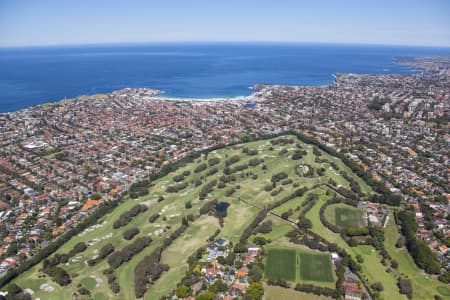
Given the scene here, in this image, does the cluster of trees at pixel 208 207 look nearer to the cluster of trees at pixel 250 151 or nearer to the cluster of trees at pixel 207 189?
the cluster of trees at pixel 207 189

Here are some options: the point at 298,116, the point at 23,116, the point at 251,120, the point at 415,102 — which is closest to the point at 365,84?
the point at 415,102

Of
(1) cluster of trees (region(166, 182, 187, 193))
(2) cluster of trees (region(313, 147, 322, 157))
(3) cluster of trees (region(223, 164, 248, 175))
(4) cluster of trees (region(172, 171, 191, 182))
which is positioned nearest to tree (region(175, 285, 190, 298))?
(1) cluster of trees (region(166, 182, 187, 193))

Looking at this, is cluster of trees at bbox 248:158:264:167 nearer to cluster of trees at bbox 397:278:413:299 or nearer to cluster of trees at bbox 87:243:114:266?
cluster of trees at bbox 87:243:114:266

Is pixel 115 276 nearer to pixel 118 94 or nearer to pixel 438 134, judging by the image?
pixel 438 134

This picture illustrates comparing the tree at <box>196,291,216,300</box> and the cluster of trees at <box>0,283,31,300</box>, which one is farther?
the cluster of trees at <box>0,283,31,300</box>

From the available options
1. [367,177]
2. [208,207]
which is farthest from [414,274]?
[208,207]

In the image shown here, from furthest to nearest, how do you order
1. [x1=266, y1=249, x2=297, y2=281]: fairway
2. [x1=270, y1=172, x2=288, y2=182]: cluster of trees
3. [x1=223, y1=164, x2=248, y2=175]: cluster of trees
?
1. [x1=223, y1=164, x2=248, y2=175]: cluster of trees
2. [x1=270, y1=172, x2=288, y2=182]: cluster of trees
3. [x1=266, y1=249, x2=297, y2=281]: fairway
